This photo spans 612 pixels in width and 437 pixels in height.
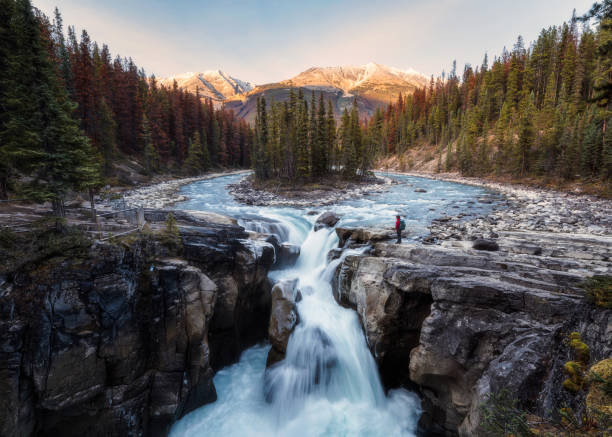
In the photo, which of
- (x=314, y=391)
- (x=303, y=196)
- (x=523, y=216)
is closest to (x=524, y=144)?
(x=523, y=216)

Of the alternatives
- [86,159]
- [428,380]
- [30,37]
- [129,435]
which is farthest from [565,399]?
[30,37]

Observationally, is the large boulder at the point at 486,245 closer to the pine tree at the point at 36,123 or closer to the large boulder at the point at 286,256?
the large boulder at the point at 286,256

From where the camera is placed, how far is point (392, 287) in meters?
10.2

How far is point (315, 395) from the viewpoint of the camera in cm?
1027

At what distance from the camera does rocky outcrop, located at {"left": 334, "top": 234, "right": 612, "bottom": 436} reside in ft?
19.5

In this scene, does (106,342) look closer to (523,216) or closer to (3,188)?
(3,188)

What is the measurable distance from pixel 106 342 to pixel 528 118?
5942cm

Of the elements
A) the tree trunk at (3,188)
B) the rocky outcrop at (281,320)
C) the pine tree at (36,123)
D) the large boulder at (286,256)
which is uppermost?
the pine tree at (36,123)

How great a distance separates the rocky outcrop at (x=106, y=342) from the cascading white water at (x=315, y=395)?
1251 mm

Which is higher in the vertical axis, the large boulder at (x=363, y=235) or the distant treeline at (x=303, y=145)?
the distant treeline at (x=303, y=145)

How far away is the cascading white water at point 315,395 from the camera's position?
930 cm

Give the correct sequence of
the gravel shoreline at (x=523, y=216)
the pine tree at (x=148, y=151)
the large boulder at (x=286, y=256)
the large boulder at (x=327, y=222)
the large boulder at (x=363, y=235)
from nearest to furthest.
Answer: the large boulder at (x=363, y=235) < the gravel shoreline at (x=523, y=216) < the large boulder at (x=286, y=256) < the large boulder at (x=327, y=222) < the pine tree at (x=148, y=151)

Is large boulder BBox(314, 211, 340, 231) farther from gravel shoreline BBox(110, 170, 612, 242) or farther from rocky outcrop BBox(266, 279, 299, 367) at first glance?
rocky outcrop BBox(266, 279, 299, 367)

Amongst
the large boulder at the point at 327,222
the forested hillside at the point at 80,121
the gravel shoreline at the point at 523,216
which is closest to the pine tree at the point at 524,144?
the gravel shoreline at the point at 523,216
